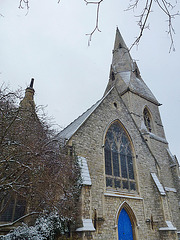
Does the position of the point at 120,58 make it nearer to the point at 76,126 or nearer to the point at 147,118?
the point at 147,118

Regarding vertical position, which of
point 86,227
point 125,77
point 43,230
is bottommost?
point 43,230

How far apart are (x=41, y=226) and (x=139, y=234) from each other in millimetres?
5538

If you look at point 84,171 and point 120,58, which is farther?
point 120,58

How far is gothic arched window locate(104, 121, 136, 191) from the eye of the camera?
36.9 ft

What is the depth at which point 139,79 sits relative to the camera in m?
25.7

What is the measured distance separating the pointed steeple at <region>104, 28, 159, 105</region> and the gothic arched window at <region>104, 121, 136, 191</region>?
9638 mm

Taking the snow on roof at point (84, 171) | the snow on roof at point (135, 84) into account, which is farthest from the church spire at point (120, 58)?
the snow on roof at point (84, 171)

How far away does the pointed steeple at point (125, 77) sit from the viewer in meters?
22.4

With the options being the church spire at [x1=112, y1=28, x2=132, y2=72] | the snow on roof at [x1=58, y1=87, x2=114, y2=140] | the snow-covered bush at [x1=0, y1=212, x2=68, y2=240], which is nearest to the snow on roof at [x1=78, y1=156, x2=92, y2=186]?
the snow on roof at [x1=58, y1=87, x2=114, y2=140]

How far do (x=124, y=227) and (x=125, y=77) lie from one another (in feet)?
57.8

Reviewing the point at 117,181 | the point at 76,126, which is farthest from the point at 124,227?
the point at 76,126

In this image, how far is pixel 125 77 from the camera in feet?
78.7

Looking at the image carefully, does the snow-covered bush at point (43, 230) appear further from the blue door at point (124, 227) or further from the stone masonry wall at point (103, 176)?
the blue door at point (124, 227)

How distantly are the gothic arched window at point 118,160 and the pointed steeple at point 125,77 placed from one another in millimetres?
9638
